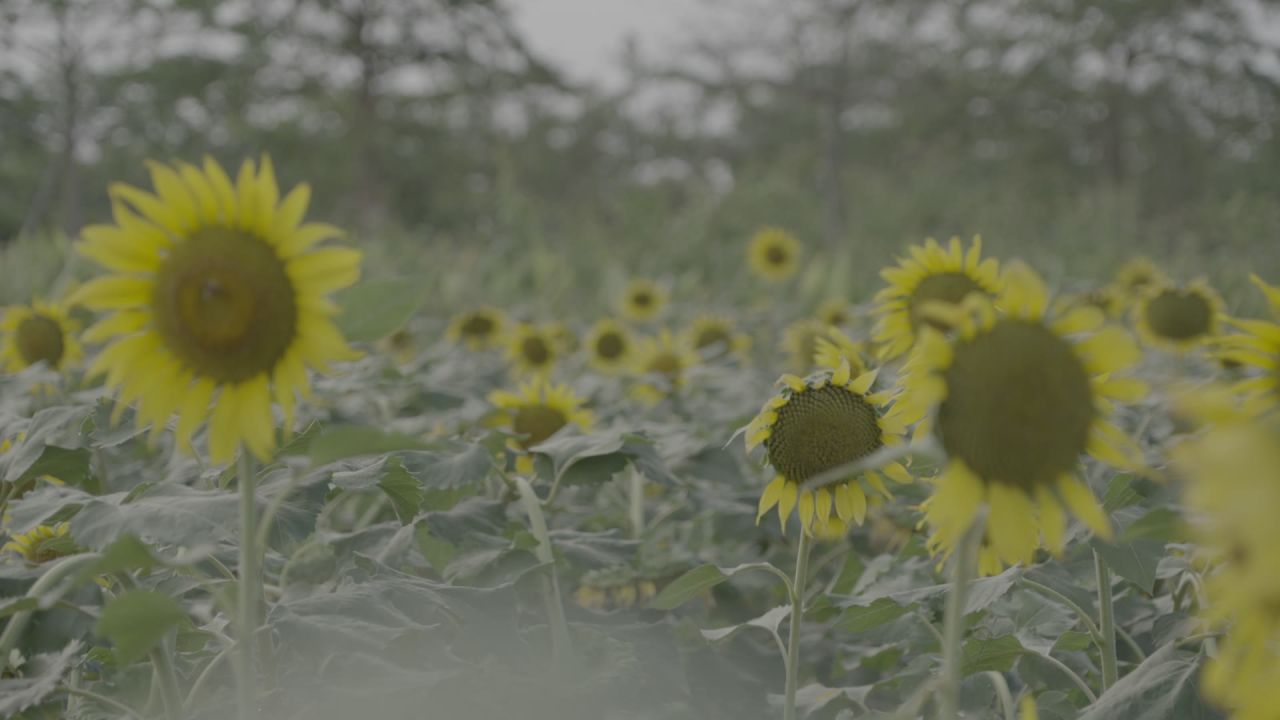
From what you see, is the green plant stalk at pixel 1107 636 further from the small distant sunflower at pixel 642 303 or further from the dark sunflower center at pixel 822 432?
the small distant sunflower at pixel 642 303

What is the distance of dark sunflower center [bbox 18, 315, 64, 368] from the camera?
2.75 meters

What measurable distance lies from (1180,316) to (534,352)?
7.25 feet

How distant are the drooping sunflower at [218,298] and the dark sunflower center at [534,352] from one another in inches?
111

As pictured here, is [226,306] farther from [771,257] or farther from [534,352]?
[771,257]

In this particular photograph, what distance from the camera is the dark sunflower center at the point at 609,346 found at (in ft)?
13.5

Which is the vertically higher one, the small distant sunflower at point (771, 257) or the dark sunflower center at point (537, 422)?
the dark sunflower center at point (537, 422)

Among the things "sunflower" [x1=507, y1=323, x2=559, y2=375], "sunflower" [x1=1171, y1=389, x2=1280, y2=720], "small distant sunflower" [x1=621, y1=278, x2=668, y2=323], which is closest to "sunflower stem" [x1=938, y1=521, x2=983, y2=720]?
"sunflower" [x1=1171, y1=389, x2=1280, y2=720]

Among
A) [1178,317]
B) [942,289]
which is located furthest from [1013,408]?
[1178,317]

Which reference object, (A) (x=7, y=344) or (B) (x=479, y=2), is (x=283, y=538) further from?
(B) (x=479, y=2)

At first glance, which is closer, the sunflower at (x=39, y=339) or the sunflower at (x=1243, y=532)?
the sunflower at (x=1243, y=532)

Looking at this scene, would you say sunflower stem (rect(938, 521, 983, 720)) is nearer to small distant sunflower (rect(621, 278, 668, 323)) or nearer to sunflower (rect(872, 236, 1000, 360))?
sunflower (rect(872, 236, 1000, 360))

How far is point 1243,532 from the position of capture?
566 mm

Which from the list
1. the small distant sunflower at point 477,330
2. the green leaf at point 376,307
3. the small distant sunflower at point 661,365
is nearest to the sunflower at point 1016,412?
the green leaf at point 376,307

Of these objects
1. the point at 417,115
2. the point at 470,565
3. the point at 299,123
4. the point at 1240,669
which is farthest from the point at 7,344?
the point at 417,115
